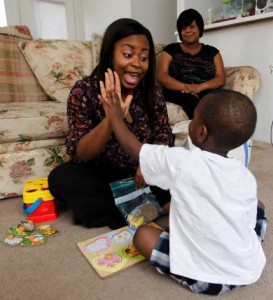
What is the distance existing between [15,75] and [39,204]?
934mm

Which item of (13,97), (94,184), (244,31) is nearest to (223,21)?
(244,31)

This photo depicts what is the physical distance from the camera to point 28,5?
3.21 metres

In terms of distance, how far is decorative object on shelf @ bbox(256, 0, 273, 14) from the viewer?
6.18 ft

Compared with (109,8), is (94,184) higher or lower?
lower

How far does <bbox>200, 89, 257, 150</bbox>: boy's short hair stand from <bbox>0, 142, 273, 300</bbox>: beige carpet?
39 centimetres

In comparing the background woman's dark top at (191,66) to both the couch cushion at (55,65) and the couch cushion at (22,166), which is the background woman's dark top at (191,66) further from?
the couch cushion at (22,166)

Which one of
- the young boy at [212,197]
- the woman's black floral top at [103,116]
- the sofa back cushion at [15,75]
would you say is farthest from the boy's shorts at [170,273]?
the sofa back cushion at [15,75]

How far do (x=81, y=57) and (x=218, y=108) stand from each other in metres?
1.31

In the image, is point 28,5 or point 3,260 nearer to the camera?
point 3,260

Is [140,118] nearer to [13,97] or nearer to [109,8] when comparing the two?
[13,97]

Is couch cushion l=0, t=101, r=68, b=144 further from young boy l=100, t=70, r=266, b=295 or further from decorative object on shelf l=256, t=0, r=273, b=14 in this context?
decorative object on shelf l=256, t=0, r=273, b=14

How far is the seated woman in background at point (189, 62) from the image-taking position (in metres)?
1.82

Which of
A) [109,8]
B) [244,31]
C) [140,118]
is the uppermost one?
[109,8]

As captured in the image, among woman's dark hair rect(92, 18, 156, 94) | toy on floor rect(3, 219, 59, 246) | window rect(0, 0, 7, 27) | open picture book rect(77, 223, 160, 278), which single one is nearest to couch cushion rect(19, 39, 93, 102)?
woman's dark hair rect(92, 18, 156, 94)
